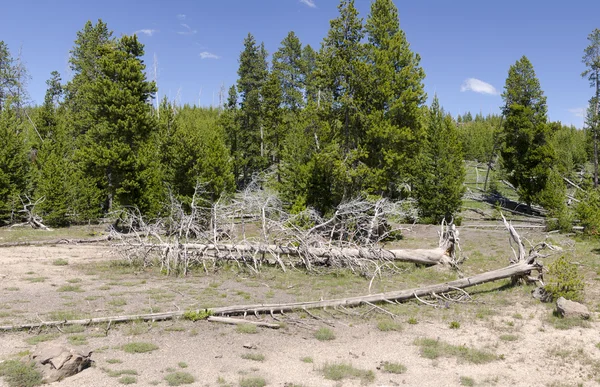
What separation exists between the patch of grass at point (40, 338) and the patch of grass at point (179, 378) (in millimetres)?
3739

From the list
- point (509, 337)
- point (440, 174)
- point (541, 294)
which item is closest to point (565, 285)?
point (541, 294)

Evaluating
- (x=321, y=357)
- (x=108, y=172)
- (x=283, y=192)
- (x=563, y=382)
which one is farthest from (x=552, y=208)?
(x=108, y=172)

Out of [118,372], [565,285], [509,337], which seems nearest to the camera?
[118,372]

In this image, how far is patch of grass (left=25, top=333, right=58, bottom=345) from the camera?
9.58m

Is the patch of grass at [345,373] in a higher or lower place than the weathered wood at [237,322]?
higher

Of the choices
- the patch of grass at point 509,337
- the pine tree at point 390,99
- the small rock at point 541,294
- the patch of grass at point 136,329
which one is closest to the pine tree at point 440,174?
the pine tree at point 390,99

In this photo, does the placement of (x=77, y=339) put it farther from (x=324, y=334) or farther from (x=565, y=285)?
(x=565, y=285)

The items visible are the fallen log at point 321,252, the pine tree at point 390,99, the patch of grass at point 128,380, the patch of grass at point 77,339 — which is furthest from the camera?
the pine tree at point 390,99

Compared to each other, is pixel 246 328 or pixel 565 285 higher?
pixel 565 285

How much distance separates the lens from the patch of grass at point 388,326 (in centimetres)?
1144

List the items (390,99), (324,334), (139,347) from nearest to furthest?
1. (139,347)
2. (324,334)
3. (390,99)

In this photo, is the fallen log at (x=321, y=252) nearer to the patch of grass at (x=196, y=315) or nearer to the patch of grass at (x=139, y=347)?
→ the patch of grass at (x=196, y=315)

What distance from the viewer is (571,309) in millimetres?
12039

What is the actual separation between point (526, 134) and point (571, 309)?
94.0ft
